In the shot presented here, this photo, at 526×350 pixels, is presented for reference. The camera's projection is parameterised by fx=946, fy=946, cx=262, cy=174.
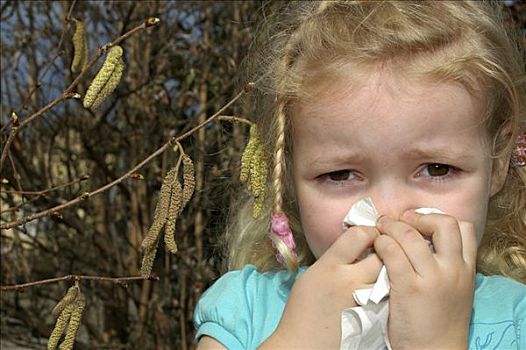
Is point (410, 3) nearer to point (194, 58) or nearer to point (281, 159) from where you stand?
point (281, 159)

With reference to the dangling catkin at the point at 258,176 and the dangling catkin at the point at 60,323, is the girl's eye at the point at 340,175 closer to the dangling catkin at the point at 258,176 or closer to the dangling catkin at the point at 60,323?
the dangling catkin at the point at 258,176

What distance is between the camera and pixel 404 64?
1.94m

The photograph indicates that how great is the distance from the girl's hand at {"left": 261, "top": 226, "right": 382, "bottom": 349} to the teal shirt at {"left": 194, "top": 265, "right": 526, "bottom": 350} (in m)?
0.20

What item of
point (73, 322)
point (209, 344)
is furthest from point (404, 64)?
point (73, 322)

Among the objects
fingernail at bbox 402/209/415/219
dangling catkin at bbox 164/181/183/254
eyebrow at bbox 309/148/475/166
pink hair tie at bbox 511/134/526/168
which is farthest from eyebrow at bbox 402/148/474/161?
dangling catkin at bbox 164/181/183/254

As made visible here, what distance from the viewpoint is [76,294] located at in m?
1.89

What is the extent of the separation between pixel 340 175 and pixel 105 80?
0.51 metres

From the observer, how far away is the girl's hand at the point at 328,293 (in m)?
1.81

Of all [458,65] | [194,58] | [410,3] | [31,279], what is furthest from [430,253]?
[31,279]

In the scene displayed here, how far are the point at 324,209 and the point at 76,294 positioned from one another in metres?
0.53

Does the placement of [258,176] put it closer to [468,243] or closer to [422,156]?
[422,156]

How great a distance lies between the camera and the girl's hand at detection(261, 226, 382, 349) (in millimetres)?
1809

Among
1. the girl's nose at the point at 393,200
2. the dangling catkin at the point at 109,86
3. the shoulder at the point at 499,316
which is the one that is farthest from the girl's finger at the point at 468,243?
the dangling catkin at the point at 109,86

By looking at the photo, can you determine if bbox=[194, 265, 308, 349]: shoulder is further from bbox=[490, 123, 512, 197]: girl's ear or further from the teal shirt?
bbox=[490, 123, 512, 197]: girl's ear
